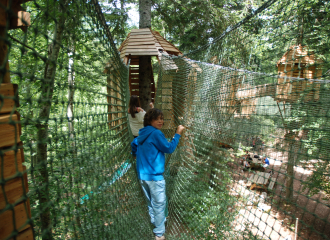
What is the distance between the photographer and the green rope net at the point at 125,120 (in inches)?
31.6

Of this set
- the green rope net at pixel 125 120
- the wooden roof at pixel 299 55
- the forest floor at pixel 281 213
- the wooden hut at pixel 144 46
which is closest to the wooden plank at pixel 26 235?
the green rope net at pixel 125 120

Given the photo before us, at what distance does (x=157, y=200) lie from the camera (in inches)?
78.4

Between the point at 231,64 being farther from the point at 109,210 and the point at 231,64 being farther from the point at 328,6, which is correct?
the point at 109,210

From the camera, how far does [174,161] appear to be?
3.17 metres

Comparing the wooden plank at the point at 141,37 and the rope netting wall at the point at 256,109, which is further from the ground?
the wooden plank at the point at 141,37

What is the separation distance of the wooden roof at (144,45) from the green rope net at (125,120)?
0.44 meters

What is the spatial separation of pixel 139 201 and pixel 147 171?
56 centimetres

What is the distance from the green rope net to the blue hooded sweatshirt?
244 millimetres

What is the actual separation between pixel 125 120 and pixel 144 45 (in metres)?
1.96

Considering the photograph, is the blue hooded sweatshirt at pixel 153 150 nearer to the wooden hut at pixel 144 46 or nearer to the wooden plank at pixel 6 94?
the wooden plank at pixel 6 94

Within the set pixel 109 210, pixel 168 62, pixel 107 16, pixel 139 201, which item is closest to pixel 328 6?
pixel 168 62

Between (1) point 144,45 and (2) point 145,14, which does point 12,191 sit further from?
(2) point 145,14

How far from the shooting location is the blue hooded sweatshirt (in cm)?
190

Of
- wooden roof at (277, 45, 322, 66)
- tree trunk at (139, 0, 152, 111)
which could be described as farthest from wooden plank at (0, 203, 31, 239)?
tree trunk at (139, 0, 152, 111)
